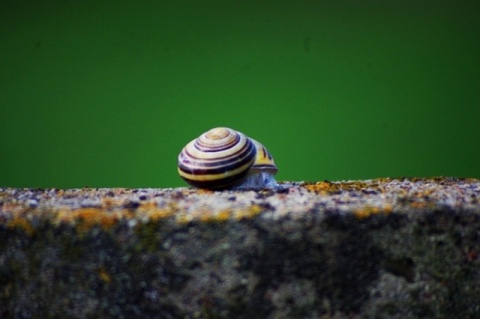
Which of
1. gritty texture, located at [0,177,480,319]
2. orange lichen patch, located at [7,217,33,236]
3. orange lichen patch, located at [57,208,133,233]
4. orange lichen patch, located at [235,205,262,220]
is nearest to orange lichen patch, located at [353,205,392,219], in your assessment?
gritty texture, located at [0,177,480,319]

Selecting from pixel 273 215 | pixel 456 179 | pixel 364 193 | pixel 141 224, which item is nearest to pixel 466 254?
pixel 364 193

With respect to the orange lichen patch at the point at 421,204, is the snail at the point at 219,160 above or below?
above

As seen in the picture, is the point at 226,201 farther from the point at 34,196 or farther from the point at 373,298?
the point at 34,196

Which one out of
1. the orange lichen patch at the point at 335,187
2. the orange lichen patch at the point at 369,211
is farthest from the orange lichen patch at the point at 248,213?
the orange lichen patch at the point at 335,187

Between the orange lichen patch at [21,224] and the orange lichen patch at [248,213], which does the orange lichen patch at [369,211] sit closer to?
the orange lichen patch at [248,213]

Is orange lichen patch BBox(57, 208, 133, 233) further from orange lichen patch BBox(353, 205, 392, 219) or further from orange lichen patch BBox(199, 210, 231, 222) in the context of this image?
orange lichen patch BBox(353, 205, 392, 219)

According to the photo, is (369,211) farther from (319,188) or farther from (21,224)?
(21,224)

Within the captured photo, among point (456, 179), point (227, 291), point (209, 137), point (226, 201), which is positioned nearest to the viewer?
point (227, 291)
